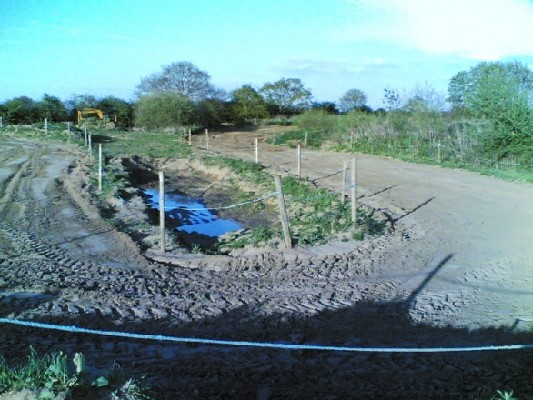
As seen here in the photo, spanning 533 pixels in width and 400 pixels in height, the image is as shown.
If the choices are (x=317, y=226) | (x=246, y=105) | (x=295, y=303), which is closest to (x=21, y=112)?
(x=246, y=105)

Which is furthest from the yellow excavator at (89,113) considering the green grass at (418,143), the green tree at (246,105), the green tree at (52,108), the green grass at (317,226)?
the green grass at (317,226)

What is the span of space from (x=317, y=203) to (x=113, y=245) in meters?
6.23

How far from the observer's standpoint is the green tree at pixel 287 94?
6229 centimetres

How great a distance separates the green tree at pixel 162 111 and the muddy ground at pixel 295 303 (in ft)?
105

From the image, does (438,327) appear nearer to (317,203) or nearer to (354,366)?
(354,366)

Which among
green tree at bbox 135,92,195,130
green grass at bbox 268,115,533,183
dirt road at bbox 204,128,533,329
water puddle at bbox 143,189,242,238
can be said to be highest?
green tree at bbox 135,92,195,130

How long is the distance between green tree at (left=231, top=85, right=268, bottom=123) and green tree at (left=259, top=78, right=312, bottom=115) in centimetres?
364

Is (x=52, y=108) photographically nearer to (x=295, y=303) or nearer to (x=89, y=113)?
(x=89, y=113)

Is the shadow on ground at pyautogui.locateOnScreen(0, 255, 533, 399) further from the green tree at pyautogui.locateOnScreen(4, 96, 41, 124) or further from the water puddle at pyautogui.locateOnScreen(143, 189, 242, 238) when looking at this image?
the green tree at pyautogui.locateOnScreen(4, 96, 41, 124)

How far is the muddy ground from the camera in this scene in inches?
207

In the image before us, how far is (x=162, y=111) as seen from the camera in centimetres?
4462

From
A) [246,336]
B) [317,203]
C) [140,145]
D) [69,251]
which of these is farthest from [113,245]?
[140,145]

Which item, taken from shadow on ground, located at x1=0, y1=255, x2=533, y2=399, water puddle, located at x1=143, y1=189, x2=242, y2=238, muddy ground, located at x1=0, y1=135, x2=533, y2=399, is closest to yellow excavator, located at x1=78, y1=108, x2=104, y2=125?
water puddle, located at x1=143, y1=189, x2=242, y2=238

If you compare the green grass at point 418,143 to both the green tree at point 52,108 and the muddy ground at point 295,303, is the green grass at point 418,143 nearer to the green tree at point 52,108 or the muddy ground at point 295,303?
the muddy ground at point 295,303
